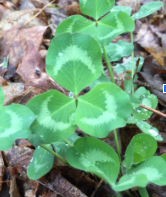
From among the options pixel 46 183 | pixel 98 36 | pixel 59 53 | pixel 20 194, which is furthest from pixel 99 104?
pixel 20 194

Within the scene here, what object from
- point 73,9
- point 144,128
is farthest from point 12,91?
point 73,9

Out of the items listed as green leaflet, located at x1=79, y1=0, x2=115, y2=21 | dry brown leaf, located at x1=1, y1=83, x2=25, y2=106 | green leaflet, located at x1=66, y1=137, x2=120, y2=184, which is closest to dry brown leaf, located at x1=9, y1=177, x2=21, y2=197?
green leaflet, located at x1=66, y1=137, x2=120, y2=184

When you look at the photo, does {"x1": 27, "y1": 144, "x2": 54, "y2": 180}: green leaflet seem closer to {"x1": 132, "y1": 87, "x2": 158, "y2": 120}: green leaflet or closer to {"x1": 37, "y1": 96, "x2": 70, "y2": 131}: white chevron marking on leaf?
{"x1": 37, "y1": 96, "x2": 70, "y2": 131}: white chevron marking on leaf

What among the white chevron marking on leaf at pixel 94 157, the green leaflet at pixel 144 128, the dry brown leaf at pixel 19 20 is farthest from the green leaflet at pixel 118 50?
the dry brown leaf at pixel 19 20

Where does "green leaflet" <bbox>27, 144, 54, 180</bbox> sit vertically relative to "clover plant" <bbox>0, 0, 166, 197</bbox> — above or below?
below

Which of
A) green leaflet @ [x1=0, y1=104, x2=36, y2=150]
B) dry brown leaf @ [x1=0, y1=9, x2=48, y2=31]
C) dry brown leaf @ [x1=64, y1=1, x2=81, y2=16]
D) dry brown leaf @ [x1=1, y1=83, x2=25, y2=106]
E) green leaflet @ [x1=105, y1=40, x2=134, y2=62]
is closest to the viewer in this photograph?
green leaflet @ [x1=0, y1=104, x2=36, y2=150]
